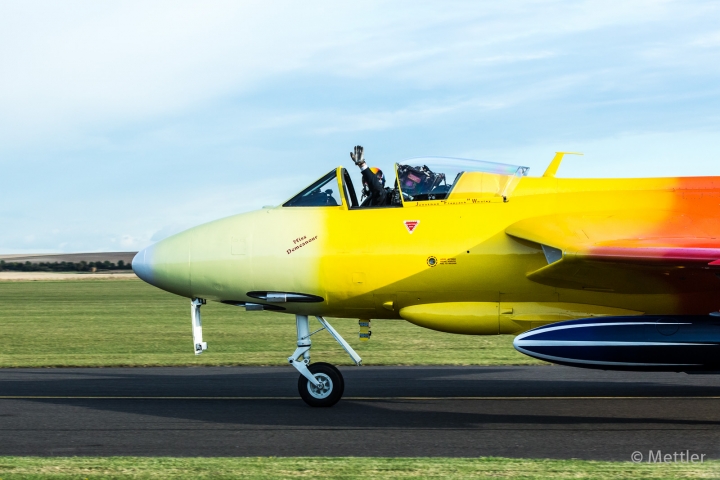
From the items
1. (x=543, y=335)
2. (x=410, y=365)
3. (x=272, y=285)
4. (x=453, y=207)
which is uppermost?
(x=453, y=207)

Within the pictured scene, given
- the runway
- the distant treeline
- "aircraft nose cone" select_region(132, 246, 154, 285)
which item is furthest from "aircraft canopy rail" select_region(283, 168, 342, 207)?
the distant treeline

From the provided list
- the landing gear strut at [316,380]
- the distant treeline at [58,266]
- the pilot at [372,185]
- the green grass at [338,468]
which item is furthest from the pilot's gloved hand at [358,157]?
the distant treeline at [58,266]

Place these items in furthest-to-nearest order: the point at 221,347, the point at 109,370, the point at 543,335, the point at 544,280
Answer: the point at 221,347
the point at 109,370
the point at 544,280
the point at 543,335

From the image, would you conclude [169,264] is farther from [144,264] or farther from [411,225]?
[411,225]

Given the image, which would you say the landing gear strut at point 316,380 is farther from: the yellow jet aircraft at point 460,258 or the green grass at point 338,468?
the green grass at point 338,468

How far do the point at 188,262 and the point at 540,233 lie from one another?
4940 millimetres

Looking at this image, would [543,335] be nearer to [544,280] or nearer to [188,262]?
[544,280]

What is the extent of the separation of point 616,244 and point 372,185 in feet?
11.9

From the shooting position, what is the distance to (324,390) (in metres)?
Answer: 12.4

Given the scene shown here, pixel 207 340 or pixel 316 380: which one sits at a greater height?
pixel 316 380

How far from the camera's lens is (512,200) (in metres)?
12.0

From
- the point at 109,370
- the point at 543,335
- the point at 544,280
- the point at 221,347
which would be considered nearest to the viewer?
the point at 543,335

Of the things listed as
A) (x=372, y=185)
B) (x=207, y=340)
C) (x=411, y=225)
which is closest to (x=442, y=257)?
→ (x=411, y=225)

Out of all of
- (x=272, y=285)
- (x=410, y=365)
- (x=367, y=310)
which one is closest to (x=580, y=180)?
(x=367, y=310)
